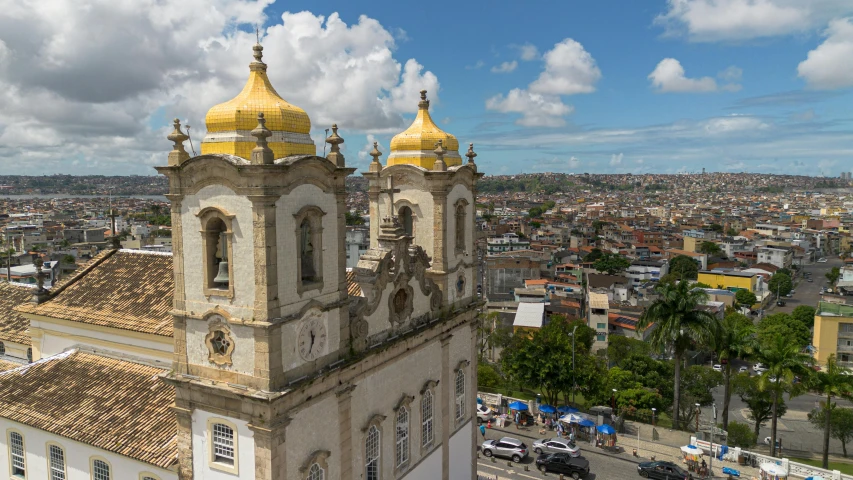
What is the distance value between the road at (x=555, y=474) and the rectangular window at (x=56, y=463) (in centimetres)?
2153

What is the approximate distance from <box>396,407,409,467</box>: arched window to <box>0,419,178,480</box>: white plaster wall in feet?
26.7

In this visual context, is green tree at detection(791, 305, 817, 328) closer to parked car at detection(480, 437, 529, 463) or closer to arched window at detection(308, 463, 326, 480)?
parked car at detection(480, 437, 529, 463)

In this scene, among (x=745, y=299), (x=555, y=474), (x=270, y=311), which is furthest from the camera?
(x=745, y=299)

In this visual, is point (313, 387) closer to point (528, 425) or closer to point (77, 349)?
point (77, 349)

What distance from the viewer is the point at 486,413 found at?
145 ft

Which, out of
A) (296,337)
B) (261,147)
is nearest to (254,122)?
(261,147)

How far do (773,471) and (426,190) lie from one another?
2537cm

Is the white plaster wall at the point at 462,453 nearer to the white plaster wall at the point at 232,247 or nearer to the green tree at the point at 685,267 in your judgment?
the white plaster wall at the point at 232,247

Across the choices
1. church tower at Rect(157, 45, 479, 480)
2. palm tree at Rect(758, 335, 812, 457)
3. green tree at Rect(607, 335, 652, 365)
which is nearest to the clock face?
church tower at Rect(157, 45, 479, 480)

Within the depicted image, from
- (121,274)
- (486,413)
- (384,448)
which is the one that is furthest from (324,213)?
(486,413)

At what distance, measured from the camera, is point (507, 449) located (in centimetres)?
3753

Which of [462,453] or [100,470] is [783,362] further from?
[100,470]

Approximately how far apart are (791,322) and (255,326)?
84810mm

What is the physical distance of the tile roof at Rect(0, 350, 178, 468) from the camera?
67.6 ft
